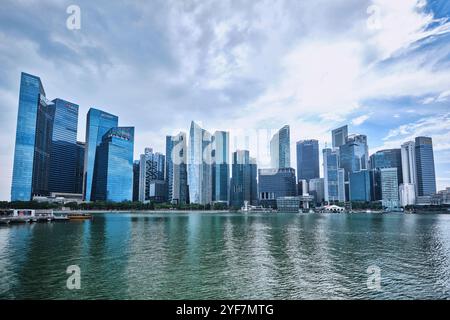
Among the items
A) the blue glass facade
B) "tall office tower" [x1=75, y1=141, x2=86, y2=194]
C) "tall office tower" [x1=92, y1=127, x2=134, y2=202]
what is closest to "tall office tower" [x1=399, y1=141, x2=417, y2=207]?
"tall office tower" [x1=92, y1=127, x2=134, y2=202]

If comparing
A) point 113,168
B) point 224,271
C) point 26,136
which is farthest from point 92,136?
point 224,271

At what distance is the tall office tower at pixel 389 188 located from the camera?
193 m

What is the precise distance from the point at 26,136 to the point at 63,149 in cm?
4749

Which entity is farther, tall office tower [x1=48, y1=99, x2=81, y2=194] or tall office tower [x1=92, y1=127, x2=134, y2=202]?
tall office tower [x1=92, y1=127, x2=134, y2=202]

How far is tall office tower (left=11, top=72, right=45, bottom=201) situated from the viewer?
117375 mm

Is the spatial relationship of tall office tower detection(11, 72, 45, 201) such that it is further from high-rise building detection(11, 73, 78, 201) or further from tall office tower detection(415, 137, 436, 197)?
tall office tower detection(415, 137, 436, 197)

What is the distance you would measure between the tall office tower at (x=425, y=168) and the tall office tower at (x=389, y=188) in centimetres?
1846

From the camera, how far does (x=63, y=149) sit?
162500mm

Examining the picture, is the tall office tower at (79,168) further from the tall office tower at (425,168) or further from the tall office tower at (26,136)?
the tall office tower at (425,168)

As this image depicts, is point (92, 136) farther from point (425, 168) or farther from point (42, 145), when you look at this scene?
point (425, 168)

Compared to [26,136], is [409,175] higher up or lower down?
Answer: lower down

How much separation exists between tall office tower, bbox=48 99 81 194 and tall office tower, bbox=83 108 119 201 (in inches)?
279

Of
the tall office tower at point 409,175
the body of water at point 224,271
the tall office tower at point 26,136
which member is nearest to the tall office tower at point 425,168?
the tall office tower at point 409,175

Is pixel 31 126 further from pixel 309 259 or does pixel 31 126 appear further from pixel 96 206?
pixel 309 259
